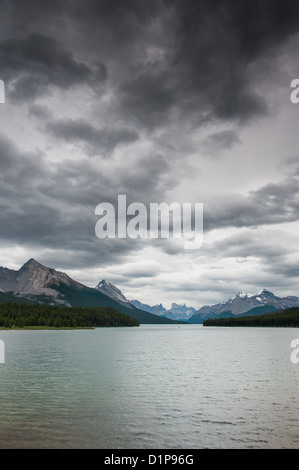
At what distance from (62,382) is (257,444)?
34501mm

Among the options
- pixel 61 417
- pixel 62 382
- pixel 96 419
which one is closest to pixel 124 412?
pixel 96 419

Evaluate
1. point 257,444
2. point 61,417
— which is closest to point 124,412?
point 61,417

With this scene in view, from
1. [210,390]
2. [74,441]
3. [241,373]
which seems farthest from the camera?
[241,373]

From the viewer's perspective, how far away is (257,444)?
89.5 ft

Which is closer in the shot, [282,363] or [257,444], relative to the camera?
[257,444]

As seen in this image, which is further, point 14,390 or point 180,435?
point 14,390

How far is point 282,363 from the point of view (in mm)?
81312

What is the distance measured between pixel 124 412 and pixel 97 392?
1127 cm

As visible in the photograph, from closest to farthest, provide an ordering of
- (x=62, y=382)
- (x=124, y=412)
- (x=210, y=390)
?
(x=124, y=412), (x=210, y=390), (x=62, y=382)
